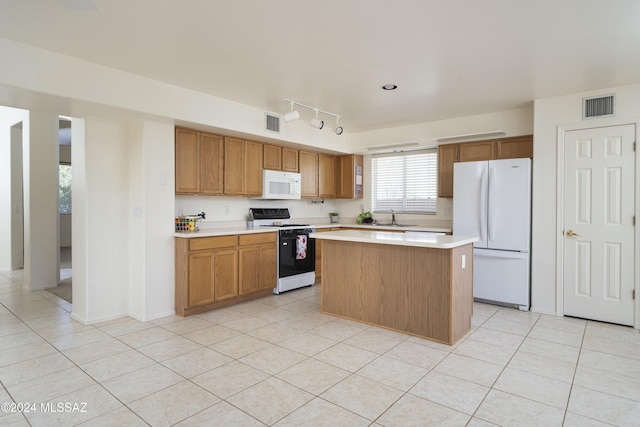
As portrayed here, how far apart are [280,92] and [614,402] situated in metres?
3.89

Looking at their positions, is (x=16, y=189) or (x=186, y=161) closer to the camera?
(x=186, y=161)

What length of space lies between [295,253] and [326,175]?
178 cm

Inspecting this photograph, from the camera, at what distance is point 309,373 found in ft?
8.74

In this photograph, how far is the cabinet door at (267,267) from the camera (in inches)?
189

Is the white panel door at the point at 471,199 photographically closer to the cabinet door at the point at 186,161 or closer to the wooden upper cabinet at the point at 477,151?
the wooden upper cabinet at the point at 477,151

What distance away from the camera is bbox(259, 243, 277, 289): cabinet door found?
4812 millimetres

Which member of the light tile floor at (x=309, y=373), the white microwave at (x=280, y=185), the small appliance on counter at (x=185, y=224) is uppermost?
the white microwave at (x=280, y=185)

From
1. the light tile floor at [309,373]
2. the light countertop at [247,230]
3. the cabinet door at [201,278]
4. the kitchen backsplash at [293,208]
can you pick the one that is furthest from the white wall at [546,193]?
the cabinet door at [201,278]

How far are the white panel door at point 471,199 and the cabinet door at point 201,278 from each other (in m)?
3.14

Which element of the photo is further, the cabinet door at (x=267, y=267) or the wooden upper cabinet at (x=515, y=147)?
the cabinet door at (x=267, y=267)

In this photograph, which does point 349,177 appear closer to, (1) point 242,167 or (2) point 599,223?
(1) point 242,167

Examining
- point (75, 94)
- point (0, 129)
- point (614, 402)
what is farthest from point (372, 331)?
point (0, 129)

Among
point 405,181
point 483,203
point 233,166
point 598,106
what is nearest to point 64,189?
point 233,166

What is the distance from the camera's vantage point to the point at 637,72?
343cm
